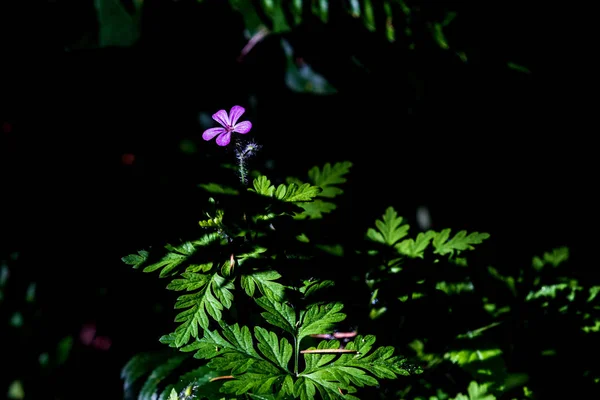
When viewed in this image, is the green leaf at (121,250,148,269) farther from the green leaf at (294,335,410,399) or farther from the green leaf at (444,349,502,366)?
the green leaf at (444,349,502,366)

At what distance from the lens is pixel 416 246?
4.50 feet

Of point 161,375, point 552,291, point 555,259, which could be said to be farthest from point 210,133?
point 555,259

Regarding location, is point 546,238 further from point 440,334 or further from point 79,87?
point 79,87

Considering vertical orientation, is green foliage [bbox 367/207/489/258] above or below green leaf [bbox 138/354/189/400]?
above

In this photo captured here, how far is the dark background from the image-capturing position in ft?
7.14

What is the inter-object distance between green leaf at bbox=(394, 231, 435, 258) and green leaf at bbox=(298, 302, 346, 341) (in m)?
0.39

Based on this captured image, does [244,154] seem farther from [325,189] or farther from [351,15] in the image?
[351,15]

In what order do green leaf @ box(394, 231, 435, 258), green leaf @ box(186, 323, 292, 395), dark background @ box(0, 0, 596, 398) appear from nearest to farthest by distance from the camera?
1. green leaf @ box(186, 323, 292, 395)
2. green leaf @ box(394, 231, 435, 258)
3. dark background @ box(0, 0, 596, 398)

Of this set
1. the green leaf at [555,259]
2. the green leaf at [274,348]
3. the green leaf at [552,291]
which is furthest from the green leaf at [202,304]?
the green leaf at [555,259]

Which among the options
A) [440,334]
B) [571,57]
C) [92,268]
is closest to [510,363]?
[440,334]

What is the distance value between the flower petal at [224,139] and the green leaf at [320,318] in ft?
1.45

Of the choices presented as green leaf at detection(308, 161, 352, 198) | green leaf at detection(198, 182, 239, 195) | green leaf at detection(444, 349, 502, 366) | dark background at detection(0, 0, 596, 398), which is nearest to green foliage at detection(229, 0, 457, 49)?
dark background at detection(0, 0, 596, 398)

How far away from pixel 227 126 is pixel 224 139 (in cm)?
7

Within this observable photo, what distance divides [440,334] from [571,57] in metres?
2.12
